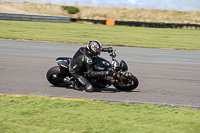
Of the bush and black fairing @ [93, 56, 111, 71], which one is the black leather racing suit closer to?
black fairing @ [93, 56, 111, 71]

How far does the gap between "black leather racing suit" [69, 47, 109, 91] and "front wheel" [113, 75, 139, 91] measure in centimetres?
61

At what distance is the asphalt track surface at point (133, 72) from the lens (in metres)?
7.08

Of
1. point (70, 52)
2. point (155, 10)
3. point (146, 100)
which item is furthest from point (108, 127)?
point (155, 10)

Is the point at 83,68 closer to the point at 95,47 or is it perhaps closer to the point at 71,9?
the point at 95,47

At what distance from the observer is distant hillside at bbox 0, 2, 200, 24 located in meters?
52.2

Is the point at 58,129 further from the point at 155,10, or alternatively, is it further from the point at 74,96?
the point at 155,10

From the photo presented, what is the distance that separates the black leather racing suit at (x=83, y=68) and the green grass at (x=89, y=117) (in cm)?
114

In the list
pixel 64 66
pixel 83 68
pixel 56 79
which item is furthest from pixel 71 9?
pixel 83 68

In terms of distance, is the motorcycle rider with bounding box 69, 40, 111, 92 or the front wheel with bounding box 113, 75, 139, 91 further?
the front wheel with bounding box 113, 75, 139, 91

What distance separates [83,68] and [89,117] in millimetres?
2605

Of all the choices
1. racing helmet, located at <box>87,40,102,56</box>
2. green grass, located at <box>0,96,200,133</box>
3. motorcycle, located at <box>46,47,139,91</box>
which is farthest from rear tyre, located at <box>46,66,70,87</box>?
green grass, located at <box>0,96,200,133</box>

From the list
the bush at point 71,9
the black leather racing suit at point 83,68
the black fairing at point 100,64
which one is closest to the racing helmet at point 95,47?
the black leather racing suit at point 83,68

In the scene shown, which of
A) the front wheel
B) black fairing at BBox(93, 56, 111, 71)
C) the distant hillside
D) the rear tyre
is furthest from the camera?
the distant hillside

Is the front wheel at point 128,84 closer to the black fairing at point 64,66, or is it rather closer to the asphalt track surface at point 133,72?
the asphalt track surface at point 133,72
